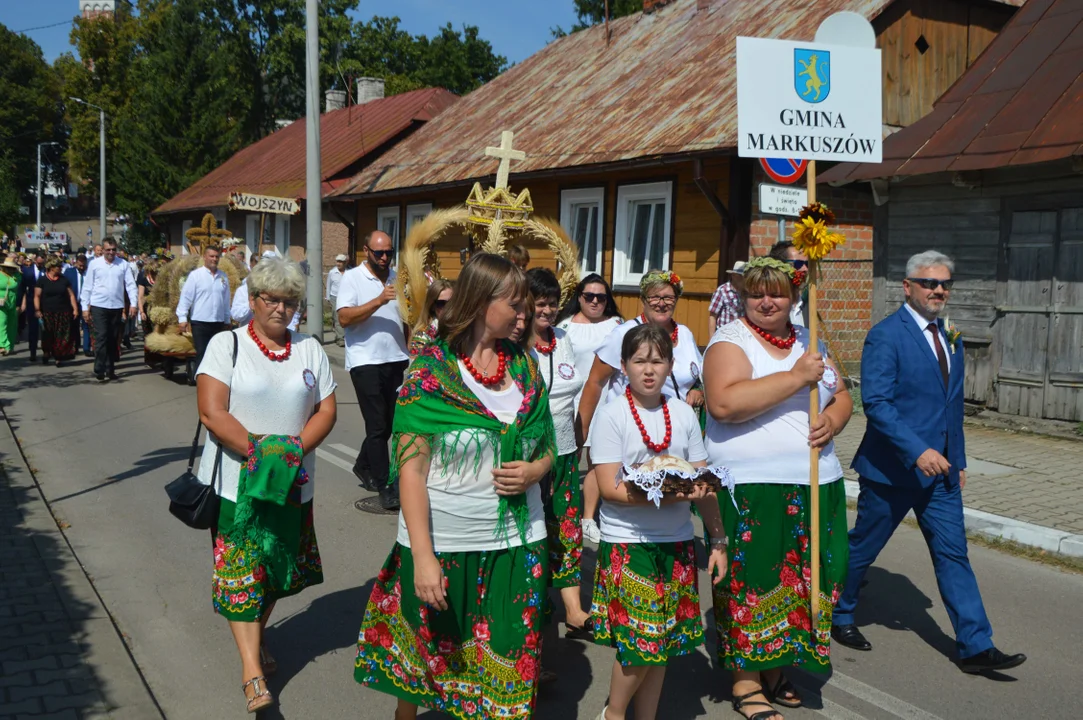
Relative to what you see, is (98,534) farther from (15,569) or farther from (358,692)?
(358,692)

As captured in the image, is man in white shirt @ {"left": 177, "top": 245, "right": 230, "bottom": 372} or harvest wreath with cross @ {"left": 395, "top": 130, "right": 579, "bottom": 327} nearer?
harvest wreath with cross @ {"left": 395, "top": 130, "right": 579, "bottom": 327}

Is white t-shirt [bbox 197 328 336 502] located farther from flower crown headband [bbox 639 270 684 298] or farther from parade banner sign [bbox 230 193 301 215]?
parade banner sign [bbox 230 193 301 215]

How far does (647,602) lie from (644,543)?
0.21 metres

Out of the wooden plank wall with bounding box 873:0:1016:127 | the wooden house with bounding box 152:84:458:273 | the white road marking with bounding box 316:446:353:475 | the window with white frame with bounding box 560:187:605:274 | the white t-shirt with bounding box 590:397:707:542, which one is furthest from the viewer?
the wooden house with bounding box 152:84:458:273

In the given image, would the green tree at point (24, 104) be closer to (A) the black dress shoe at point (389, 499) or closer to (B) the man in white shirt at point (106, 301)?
(B) the man in white shirt at point (106, 301)

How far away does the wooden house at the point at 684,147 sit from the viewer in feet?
42.7

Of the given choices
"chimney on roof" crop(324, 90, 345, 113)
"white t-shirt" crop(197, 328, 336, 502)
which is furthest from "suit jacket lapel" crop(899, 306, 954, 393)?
"chimney on roof" crop(324, 90, 345, 113)

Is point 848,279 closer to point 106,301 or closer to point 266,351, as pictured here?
point 106,301

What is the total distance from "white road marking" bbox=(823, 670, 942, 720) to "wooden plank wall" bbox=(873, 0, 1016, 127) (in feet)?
35.7

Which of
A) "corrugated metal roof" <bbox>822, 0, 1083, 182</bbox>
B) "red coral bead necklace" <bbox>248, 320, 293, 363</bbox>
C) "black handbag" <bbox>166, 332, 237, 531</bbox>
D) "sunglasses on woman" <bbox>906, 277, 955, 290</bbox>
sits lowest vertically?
"black handbag" <bbox>166, 332, 237, 531</bbox>

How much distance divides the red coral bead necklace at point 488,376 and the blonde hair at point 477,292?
7cm

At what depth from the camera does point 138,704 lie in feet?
13.1

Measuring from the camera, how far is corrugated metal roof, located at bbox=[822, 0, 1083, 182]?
10.2m

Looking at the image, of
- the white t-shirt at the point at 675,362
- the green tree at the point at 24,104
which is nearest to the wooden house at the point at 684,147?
the white t-shirt at the point at 675,362
